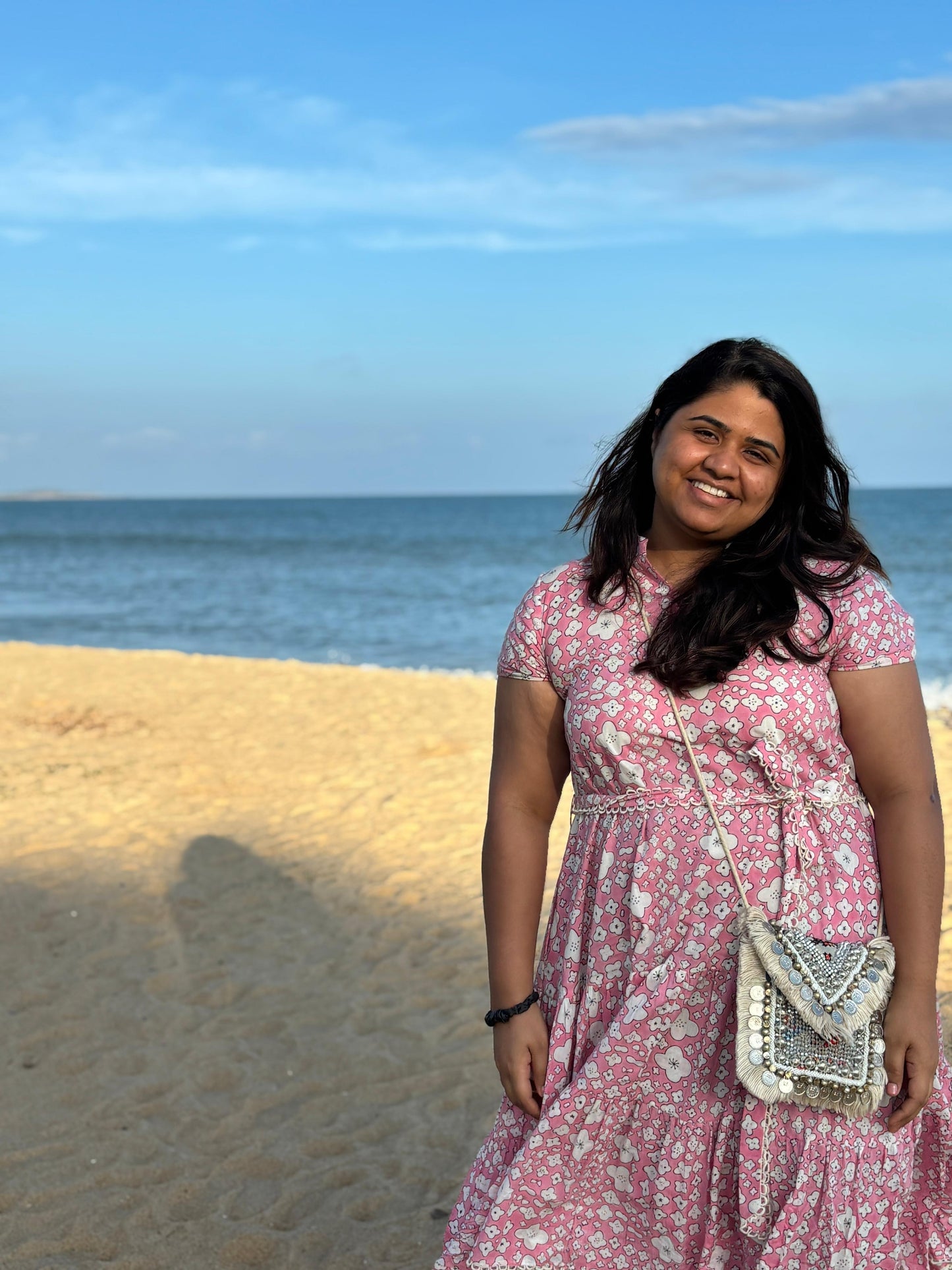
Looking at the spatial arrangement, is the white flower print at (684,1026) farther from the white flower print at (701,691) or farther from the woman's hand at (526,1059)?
the white flower print at (701,691)

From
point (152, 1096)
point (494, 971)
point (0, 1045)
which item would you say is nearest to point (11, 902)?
point (0, 1045)

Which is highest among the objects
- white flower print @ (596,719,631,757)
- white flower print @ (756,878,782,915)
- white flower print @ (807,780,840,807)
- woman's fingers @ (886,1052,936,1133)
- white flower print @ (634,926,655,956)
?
white flower print @ (596,719,631,757)

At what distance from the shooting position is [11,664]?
12.9 metres

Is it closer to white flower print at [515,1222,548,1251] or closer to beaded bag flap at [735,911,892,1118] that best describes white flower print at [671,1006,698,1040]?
beaded bag flap at [735,911,892,1118]

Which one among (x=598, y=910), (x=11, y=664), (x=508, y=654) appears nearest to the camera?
(x=598, y=910)

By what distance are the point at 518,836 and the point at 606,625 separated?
1.33 ft

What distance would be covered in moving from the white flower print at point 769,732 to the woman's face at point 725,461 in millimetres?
333

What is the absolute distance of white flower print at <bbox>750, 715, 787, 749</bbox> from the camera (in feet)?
6.26

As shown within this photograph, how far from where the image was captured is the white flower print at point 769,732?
1907mm

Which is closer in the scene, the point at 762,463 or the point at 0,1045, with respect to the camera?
the point at 762,463

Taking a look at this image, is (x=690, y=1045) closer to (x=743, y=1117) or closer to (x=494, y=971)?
(x=743, y=1117)

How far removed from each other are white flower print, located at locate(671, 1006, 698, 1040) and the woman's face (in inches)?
30.0

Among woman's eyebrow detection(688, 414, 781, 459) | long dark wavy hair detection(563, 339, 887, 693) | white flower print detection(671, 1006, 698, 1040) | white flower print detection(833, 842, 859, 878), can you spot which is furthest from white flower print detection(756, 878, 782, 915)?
woman's eyebrow detection(688, 414, 781, 459)

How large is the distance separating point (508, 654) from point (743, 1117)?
0.81 m
